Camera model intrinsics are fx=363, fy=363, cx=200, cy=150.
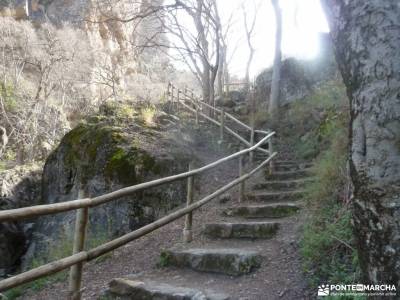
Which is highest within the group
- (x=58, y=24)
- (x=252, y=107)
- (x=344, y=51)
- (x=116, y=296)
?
(x=58, y=24)

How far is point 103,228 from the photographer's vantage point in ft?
21.5

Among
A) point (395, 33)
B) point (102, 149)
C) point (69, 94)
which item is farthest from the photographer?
point (69, 94)

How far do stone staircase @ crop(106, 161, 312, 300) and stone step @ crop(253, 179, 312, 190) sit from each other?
39cm

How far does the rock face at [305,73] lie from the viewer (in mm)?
12219

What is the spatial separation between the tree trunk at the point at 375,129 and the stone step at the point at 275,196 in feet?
12.1

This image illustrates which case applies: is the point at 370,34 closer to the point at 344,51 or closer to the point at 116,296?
the point at 344,51

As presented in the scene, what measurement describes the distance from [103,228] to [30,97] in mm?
10805

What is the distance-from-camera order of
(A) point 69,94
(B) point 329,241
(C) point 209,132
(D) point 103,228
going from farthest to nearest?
1. (A) point 69,94
2. (C) point 209,132
3. (D) point 103,228
4. (B) point 329,241

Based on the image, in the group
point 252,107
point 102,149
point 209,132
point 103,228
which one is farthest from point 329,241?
point 252,107

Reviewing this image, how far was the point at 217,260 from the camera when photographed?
4043mm

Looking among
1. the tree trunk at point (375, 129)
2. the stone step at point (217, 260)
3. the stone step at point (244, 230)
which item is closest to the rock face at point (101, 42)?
the stone step at point (244, 230)

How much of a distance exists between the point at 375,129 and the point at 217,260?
8.14 feet

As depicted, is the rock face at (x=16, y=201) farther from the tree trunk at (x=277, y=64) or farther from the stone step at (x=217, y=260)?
the tree trunk at (x=277, y=64)

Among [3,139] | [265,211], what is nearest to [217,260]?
[265,211]
